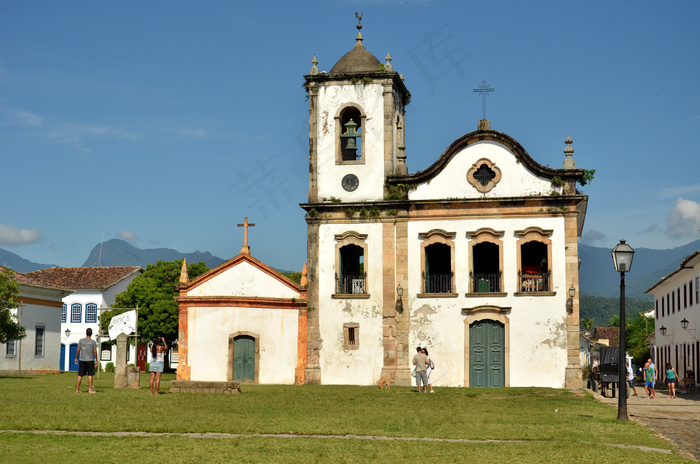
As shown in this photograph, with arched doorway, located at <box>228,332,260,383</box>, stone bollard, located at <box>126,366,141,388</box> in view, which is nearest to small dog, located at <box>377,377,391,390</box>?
arched doorway, located at <box>228,332,260,383</box>

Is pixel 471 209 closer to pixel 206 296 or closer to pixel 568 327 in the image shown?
pixel 568 327

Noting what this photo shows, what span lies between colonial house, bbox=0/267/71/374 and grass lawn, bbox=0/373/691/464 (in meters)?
23.0

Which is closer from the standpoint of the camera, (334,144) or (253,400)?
(253,400)

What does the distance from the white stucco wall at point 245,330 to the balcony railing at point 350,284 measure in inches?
74.6

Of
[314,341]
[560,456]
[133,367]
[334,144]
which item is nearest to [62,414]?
[560,456]

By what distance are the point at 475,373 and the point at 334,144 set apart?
31.9ft

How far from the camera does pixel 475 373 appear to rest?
30.2 m

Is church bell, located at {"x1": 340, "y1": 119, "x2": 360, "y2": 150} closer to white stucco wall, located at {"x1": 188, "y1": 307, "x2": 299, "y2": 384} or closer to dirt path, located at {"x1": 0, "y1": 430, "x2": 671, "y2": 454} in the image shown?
white stucco wall, located at {"x1": 188, "y1": 307, "x2": 299, "y2": 384}

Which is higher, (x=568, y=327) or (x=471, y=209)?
(x=471, y=209)

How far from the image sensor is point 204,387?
2223cm

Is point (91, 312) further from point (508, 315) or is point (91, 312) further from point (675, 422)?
point (675, 422)

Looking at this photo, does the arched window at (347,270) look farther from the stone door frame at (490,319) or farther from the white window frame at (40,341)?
the white window frame at (40,341)

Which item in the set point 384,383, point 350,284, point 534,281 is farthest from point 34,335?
point 534,281

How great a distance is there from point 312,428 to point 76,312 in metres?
54.6
